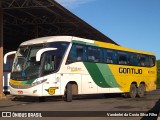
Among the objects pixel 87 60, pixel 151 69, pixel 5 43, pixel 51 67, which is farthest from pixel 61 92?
pixel 5 43

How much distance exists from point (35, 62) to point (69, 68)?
1962mm

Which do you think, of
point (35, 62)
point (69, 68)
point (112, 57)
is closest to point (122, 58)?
point (112, 57)

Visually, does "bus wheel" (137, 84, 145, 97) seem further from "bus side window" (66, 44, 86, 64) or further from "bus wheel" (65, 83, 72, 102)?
"bus wheel" (65, 83, 72, 102)

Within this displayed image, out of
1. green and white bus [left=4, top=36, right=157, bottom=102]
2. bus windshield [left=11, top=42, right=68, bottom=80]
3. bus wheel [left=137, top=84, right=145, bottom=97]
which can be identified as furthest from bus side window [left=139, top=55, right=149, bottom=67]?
bus windshield [left=11, top=42, right=68, bottom=80]

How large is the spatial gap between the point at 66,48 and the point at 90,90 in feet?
10.1

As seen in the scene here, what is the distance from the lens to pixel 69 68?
A: 794 inches

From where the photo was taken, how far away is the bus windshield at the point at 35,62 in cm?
1892

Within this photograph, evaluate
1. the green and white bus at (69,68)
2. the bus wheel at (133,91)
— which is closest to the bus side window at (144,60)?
the green and white bus at (69,68)

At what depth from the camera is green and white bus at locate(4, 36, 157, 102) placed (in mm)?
18969

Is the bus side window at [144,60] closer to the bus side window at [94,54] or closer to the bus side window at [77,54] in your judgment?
the bus side window at [94,54]

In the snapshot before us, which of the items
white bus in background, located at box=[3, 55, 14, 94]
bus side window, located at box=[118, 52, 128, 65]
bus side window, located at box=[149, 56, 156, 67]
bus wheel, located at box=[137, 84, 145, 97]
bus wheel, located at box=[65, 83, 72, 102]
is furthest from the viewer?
bus side window, located at box=[149, 56, 156, 67]

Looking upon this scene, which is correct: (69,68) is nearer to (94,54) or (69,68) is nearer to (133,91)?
(94,54)

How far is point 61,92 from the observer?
64.5ft

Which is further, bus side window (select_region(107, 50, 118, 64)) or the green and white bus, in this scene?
bus side window (select_region(107, 50, 118, 64))
